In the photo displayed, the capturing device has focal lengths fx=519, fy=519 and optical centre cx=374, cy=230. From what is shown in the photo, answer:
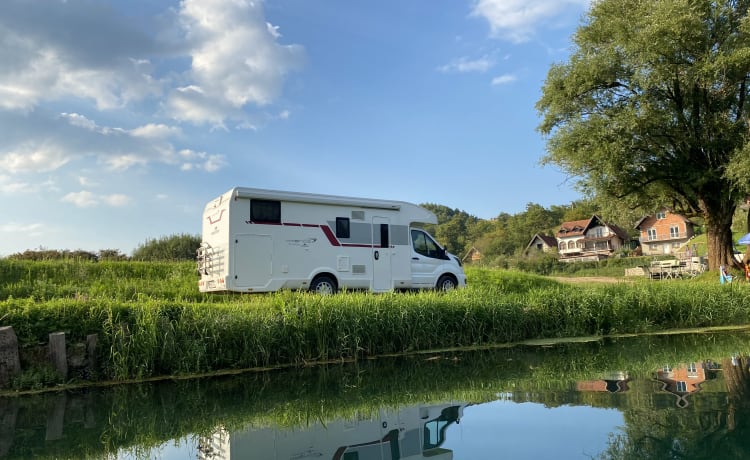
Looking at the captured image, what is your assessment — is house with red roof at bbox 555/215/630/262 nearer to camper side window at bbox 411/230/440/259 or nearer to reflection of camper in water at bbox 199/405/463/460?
camper side window at bbox 411/230/440/259

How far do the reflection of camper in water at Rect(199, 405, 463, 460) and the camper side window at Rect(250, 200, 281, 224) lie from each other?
7257 millimetres

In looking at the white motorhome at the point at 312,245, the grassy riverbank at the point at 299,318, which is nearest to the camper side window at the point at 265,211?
the white motorhome at the point at 312,245

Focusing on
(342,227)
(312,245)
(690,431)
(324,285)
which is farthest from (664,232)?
(690,431)

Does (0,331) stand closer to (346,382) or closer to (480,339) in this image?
(346,382)

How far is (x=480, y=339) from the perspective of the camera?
366 inches

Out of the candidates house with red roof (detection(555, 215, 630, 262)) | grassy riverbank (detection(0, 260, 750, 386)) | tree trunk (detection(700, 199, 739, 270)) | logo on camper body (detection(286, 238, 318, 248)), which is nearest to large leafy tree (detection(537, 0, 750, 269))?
tree trunk (detection(700, 199, 739, 270))

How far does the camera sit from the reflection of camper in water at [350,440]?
3852mm

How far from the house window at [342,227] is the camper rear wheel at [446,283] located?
3067 mm

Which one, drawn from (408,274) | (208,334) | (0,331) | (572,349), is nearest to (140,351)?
(208,334)

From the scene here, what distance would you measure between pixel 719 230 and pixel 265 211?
61.4ft

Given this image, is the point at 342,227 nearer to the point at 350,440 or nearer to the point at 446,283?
the point at 446,283

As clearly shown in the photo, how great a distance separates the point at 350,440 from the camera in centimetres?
417

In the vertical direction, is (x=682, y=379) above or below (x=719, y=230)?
below

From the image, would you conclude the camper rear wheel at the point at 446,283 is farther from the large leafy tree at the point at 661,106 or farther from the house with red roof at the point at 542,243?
the house with red roof at the point at 542,243
